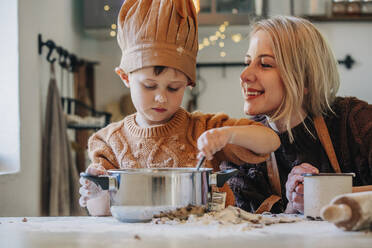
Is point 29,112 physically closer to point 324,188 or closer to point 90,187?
point 90,187

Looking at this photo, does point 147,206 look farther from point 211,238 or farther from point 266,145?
point 266,145

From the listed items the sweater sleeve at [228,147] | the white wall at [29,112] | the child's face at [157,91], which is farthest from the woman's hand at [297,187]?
the white wall at [29,112]

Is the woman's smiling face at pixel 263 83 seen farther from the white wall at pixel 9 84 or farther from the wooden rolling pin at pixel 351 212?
the white wall at pixel 9 84

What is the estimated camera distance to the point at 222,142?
86cm

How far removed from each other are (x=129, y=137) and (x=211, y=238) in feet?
1.64

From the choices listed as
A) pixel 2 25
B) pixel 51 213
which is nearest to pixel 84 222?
pixel 2 25

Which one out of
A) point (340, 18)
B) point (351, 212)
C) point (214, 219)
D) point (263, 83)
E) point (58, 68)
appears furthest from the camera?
point (340, 18)

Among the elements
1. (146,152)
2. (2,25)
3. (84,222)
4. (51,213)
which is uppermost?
(2,25)

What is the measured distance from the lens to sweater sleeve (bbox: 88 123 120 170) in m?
1.12

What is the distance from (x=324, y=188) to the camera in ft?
2.82

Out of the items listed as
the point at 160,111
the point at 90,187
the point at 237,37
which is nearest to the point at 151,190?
the point at 90,187

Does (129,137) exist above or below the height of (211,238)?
above

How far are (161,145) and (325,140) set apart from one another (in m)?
0.46

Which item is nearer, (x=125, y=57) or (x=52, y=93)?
(x=125, y=57)
